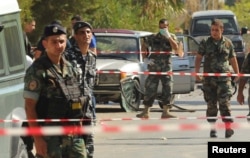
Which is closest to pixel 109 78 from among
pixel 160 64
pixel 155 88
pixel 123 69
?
pixel 123 69

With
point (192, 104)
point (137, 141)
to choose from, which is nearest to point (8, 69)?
point (137, 141)

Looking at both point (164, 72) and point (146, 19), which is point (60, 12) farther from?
point (146, 19)

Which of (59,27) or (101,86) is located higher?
(59,27)

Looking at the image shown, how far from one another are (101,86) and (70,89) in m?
10.1

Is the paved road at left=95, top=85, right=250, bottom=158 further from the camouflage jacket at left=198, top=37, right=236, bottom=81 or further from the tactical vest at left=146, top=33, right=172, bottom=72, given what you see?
the camouflage jacket at left=198, top=37, right=236, bottom=81

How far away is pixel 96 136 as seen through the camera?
14.1 metres

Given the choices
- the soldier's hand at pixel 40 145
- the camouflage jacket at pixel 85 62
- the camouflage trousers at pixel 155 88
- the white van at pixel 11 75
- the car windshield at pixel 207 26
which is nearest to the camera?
the soldier's hand at pixel 40 145

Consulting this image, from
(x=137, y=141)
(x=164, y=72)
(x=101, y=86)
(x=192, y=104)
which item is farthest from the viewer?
(x=192, y=104)

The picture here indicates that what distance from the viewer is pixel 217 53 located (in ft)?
43.8

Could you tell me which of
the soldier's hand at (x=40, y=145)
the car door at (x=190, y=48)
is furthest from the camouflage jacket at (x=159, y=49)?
the soldier's hand at (x=40, y=145)

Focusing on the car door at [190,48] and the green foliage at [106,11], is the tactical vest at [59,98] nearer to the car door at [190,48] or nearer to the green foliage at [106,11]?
the green foliage at [106,11]

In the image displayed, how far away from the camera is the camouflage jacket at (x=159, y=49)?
16078 mm

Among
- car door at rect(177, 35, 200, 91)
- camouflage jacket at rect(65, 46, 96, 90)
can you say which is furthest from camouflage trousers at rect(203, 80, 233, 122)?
car door at rect(177, 35, 200, 91)

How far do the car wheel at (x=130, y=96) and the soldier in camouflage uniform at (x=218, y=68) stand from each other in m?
3.99
